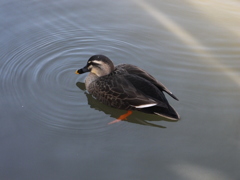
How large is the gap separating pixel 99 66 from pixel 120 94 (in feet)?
1.98

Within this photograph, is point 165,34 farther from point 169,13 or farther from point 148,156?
point 148,156

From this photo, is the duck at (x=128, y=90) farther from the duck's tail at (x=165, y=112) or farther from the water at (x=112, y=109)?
the water at (x=112, y=109)

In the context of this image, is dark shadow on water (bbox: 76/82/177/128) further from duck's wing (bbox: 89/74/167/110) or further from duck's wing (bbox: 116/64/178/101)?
duck's wing (bbox: 116/64/178/101)

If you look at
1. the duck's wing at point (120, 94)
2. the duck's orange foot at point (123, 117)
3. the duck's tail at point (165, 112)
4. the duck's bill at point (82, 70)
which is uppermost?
the duck's bill at point (82, 70)

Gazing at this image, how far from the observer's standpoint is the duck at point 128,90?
15.1 ft

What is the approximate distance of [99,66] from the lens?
16.8ft

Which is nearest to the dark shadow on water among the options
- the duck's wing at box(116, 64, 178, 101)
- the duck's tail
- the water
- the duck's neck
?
the water

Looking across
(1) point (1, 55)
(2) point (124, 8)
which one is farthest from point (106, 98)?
(2) point (124, 8)

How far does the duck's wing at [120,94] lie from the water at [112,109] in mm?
138

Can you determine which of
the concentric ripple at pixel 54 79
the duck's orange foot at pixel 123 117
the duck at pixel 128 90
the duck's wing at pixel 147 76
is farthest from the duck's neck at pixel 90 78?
the duck's orange foot at pixel 123 117

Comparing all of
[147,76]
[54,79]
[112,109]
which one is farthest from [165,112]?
[54,79]

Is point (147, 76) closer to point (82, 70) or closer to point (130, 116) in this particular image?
point (130, 116)

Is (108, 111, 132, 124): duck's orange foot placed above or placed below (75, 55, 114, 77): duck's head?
below

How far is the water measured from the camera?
13.3 ft
